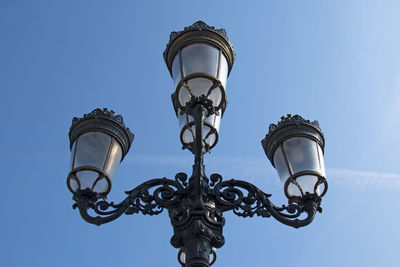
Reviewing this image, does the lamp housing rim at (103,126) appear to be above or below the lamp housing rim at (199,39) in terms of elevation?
below

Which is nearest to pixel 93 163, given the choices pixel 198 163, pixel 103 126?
pixel 103 126

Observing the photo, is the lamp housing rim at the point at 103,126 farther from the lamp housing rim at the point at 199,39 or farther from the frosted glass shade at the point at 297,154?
the frosted glass shade at the point at 297,154

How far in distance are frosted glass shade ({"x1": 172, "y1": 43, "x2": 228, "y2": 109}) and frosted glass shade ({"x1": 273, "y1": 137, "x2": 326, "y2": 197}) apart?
2.87 ft

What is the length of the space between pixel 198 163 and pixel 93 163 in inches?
41.5

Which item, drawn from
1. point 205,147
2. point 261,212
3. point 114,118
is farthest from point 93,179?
point 261,212

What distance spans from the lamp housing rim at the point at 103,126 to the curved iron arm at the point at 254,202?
1.12 meters

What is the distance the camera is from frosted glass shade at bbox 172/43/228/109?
557cm

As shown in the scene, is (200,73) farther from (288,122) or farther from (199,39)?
(288,122)

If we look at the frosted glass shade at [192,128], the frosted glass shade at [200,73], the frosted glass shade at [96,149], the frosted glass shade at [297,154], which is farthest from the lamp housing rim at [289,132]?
the frosted glass shade at [96,149]

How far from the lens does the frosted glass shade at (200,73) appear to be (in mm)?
5566

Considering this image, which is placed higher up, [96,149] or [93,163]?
[96,149]

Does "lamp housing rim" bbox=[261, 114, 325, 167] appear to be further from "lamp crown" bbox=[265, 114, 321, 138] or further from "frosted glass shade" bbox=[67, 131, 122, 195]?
"frosted glass shade" bbox=[67, 131, 122, 195]

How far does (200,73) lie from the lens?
18.2ft

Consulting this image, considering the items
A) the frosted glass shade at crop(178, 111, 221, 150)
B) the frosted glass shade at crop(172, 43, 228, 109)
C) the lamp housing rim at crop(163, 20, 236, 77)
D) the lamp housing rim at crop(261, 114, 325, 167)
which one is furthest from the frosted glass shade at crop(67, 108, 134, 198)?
the lamp housing rim at crop(261, 114, 325, 167)
